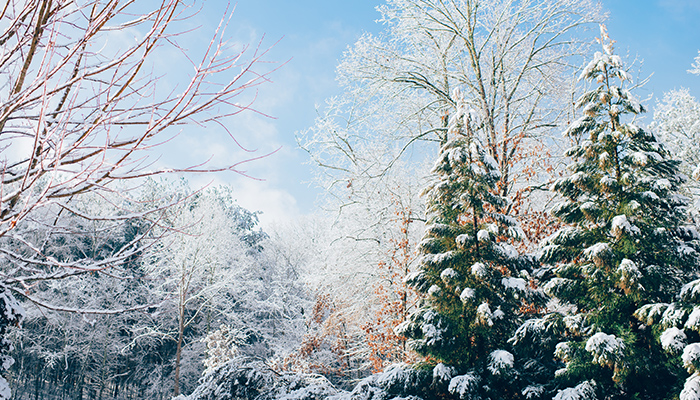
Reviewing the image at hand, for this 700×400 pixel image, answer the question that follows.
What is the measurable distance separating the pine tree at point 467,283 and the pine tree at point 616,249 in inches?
31.3

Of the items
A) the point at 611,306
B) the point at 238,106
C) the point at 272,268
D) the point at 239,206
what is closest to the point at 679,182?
the point at 611,306

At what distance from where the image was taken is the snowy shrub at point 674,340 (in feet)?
16.8

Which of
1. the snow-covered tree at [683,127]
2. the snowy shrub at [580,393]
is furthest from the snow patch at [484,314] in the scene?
the snow-covered tree at [683,127]

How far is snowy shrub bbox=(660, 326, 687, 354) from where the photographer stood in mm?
5117

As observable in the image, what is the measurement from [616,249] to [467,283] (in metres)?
2.36

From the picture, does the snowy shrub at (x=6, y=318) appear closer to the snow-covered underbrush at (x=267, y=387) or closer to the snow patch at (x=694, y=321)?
the snow-covered underbrush at (x=267, y=387)

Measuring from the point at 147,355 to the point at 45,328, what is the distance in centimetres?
572

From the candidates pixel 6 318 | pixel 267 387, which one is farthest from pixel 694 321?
pixel 6 318

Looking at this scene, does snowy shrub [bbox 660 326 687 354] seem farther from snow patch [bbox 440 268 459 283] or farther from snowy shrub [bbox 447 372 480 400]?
snow patch [bbox 440 268 459 283]

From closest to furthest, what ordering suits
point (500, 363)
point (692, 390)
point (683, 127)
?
point (692, 390)
point (500, 363)
point (683, 127)

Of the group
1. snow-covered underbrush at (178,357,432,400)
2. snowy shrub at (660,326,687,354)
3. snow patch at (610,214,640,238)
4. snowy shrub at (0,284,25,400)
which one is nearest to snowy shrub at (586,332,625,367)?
snowy shrub at (660,326,687,354)

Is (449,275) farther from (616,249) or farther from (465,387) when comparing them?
(616,249)

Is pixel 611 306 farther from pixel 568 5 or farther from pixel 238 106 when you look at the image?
pixel 568 5

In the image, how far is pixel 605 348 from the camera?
18.3ft
